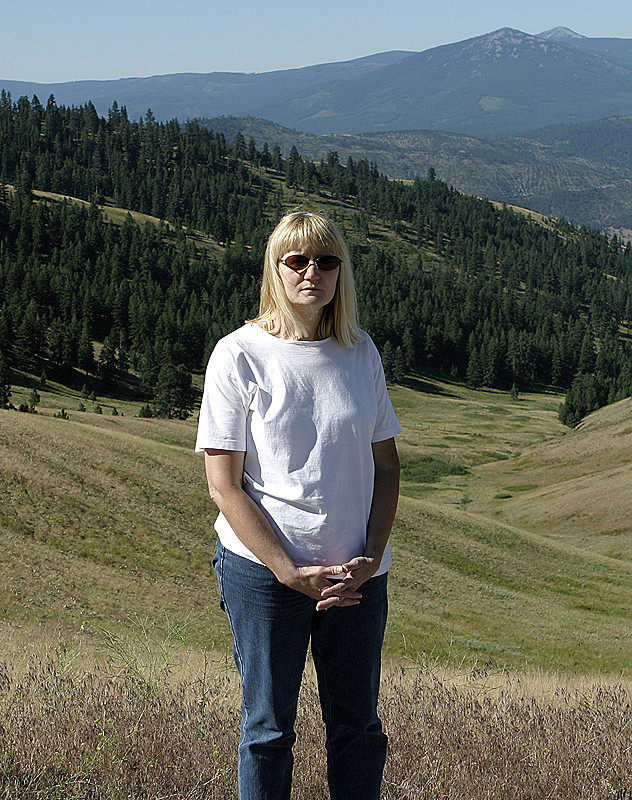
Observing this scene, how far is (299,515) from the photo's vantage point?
12.9 ft

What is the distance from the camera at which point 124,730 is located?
4.85 m

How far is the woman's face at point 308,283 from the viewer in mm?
4238

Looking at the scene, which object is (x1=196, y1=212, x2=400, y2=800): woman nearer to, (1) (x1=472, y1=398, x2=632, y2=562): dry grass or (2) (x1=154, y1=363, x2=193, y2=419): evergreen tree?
(1) (x1=472, y1=398, x2=632, y2=562): dry grass

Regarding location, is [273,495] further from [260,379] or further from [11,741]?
[11,741]

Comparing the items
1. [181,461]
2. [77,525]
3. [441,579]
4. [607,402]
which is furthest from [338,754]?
[607,402]

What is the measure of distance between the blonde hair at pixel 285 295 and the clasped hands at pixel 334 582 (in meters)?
1.23

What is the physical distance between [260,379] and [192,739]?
2.47 m

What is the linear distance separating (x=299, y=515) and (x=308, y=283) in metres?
1.29

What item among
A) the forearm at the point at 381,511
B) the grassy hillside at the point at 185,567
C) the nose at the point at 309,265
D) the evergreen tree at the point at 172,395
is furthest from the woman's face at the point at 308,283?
the evergreen tree at the point at 172,395

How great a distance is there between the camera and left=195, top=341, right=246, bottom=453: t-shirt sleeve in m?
3.98

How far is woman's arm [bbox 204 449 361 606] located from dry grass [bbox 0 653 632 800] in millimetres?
1523

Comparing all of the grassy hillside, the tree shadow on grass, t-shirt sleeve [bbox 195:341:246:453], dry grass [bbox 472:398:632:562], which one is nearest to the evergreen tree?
dry grass [bbox 472:398:632:562]

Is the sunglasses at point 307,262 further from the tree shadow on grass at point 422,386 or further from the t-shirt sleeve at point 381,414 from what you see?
the tree shadow on grass at point 422,386

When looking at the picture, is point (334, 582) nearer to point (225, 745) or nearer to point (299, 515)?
point (299, 515)
